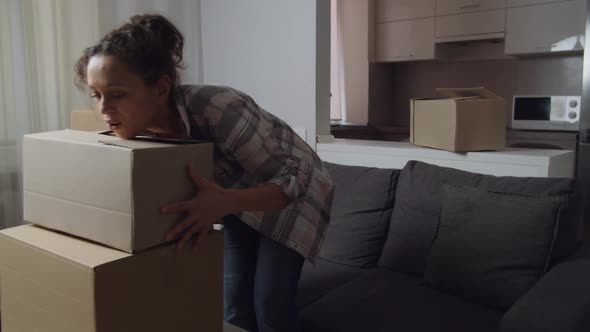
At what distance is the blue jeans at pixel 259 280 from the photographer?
4.01 ft

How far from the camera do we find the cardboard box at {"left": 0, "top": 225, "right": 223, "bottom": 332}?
2.66 feet

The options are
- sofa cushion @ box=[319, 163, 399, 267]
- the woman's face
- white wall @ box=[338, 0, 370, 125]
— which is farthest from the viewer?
white wall @ box=[338, 0, 370, 125]

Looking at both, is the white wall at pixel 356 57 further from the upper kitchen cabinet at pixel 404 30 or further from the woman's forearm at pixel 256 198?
the woman's forearm at pixel 256 198

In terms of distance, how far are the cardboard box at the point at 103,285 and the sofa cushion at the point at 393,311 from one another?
0.48 meters

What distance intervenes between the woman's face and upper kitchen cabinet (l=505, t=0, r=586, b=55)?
354 centimetres

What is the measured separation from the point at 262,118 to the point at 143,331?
0.51 meters

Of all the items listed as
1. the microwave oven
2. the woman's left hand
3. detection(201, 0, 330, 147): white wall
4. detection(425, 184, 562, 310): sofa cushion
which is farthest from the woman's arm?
the microwave oven

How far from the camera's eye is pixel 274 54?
2627mm

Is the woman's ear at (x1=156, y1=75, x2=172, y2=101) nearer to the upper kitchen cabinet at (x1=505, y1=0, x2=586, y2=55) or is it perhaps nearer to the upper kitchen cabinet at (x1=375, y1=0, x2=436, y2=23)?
the upper kitchen cabinet at (x1=505, y1=0, x2=586, y2=55)

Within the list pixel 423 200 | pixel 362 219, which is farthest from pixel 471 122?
pixel 362 219

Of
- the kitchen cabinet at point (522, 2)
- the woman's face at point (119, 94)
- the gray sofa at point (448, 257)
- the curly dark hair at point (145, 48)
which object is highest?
the kitchen cabinet at point (522, 2)

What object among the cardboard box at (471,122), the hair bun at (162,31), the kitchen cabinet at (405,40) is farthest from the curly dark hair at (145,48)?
the kitchen cabinet at (405,40)

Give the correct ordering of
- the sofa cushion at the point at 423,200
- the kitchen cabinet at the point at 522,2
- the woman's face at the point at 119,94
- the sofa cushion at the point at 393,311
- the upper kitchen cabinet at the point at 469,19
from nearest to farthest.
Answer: the woman's face at the point at 119,94 < the sofa cushion at the point at 393,311 < the sofa cushion at the point at 423,200 < the kitchen cabinet at the point at 522,2 < the upper kitchen cabinet at the point at 469,19

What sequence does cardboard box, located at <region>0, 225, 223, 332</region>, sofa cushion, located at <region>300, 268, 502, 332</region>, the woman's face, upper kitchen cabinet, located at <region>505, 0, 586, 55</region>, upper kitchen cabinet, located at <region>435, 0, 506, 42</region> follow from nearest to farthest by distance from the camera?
cardboard box, located at <region>0, 225, 223, 332</region> < the woman's face < sofa cushion, located at <region>300, 268, 502, 332</region> < upper kitchen cabinet, located at <region>505, 0, 586, 55</region> < upper kitchen cabinet, located at <region>435, 0, 506, 42</region>
